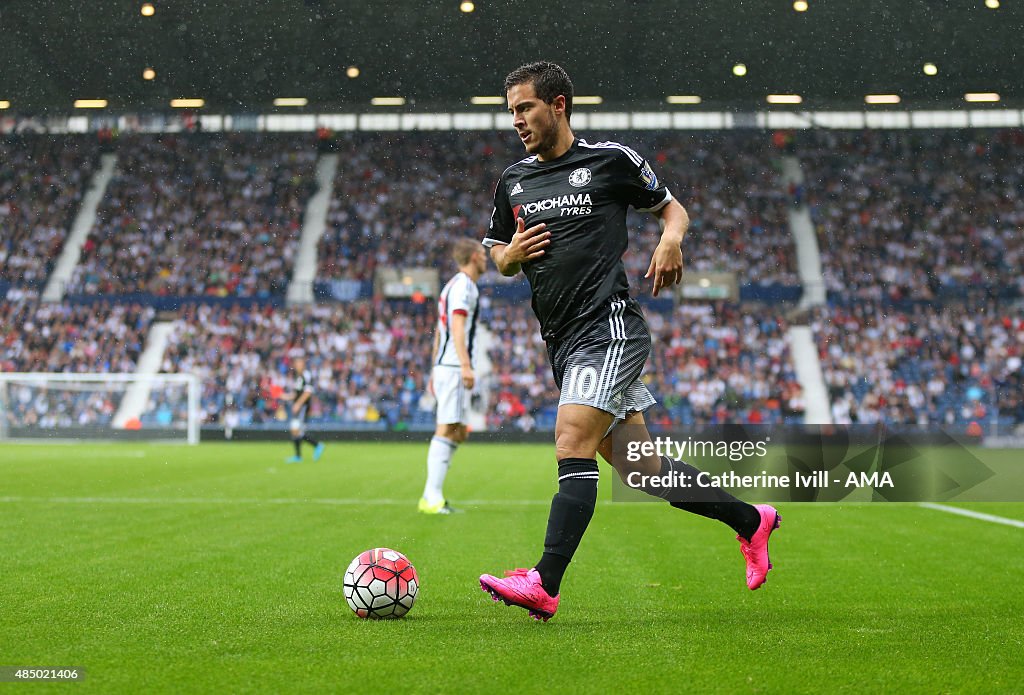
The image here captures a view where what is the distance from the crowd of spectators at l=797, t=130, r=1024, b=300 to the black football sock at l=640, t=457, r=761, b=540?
30.1 m

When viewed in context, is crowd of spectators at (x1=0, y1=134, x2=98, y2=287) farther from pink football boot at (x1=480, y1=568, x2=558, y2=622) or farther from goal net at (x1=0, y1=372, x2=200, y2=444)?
pink football boot at (x1=480, y1=568, x2=558, y2=622)

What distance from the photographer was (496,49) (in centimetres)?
2800

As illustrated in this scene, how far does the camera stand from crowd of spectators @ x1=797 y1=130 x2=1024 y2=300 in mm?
32875

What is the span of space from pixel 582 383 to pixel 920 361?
28977 mm

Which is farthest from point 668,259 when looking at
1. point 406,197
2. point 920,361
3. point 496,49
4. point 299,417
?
point 406,197

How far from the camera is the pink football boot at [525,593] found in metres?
3.80

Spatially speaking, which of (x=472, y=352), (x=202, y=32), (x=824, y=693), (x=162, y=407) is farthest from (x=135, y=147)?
(x=824, y=693)

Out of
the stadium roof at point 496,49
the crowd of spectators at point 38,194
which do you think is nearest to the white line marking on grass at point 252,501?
the stadium roof at point 496,49

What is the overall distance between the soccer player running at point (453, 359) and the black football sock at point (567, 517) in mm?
4184

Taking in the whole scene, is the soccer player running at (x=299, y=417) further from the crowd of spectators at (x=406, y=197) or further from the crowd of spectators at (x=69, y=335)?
the crowd of spectators at (x=406, y=197)

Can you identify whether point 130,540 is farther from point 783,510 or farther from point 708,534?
point 783,510

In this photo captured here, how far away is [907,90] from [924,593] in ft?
106

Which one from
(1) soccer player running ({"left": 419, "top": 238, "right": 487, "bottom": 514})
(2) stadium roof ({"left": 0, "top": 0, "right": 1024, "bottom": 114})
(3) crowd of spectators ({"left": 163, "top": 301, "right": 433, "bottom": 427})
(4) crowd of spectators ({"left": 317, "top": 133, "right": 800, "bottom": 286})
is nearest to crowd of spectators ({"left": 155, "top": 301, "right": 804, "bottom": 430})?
(3) crowd of spectators ({"left": 163, "top": 301, "right": 433, "bottom": 427})

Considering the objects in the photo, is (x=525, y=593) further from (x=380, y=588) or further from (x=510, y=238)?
(x=510, y=238)
